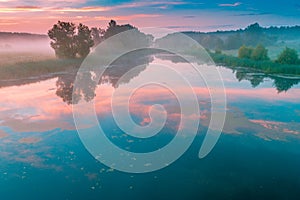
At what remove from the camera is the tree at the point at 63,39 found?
51.4 meters

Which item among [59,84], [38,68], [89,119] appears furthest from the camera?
[38,68]

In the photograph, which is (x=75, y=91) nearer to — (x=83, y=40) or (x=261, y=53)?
(x=83, y=40)

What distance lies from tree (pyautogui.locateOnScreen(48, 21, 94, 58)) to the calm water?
29.0m

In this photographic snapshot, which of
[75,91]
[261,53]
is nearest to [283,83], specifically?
[261,53]

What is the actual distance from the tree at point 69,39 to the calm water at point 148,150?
28979mm

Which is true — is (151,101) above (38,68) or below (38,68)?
below

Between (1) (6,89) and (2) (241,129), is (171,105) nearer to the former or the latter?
(2) (241,129)

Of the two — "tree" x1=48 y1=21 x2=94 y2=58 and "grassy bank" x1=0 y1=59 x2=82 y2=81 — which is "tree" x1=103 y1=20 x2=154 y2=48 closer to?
"tree" x1=48 y1=21 x2=94 y2=58

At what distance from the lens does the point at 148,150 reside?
1454cm

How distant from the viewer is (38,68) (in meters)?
41.3

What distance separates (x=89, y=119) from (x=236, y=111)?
11809mm

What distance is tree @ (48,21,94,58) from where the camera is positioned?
51562 mm

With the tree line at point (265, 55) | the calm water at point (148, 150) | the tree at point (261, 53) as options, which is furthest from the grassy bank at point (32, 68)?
the tree at point (261, 53)

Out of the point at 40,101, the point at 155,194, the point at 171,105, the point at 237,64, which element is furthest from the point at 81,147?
the point at 237,64
